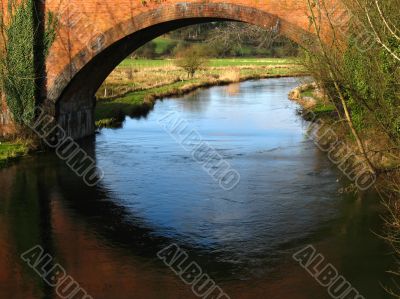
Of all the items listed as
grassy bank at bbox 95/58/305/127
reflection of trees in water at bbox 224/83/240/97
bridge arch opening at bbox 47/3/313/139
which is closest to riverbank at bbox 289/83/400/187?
grassy bank at bbox 95/58/305/127

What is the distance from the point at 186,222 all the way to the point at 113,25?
847 centimetres

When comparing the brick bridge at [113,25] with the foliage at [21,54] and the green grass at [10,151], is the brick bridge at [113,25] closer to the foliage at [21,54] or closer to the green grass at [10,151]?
the foliage at [21,54]

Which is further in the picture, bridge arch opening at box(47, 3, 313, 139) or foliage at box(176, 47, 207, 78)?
foliage at box(176, 47, 207, 78)

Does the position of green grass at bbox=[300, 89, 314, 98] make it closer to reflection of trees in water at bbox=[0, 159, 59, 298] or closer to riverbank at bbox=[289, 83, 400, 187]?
riverbank at bbox=[289, 83, 400, 187]

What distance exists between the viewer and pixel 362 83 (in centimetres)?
1394

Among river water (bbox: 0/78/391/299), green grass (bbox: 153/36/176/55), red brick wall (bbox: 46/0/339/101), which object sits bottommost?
river water (bbox: 0/78/391/299)

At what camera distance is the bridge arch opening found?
56.6 ft

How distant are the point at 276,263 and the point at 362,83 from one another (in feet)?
18.6

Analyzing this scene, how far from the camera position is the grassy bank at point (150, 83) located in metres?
29.9

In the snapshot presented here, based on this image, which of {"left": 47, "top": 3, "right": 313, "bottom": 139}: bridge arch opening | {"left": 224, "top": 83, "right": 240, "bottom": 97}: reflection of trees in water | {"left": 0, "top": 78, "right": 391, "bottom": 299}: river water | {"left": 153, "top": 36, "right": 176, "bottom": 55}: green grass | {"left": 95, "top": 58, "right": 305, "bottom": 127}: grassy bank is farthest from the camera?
{"left": 153, "top": 36, "right": 176, "bottom": 55}: green grass

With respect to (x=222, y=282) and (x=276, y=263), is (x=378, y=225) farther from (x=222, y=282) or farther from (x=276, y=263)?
(x=222, y=282)

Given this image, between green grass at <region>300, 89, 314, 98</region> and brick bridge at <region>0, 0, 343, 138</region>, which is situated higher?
brick bridge at <region>0, 0, 343, 138</region>

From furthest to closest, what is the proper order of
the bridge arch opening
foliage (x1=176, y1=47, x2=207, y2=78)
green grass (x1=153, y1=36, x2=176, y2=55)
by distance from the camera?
green grass (x1=153, y1=36, x2=176, y2=55)
foliage (x1=176, y1=47, x2=207, y2=78)
the bridge arch opening

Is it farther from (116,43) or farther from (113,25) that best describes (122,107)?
(113,25)
